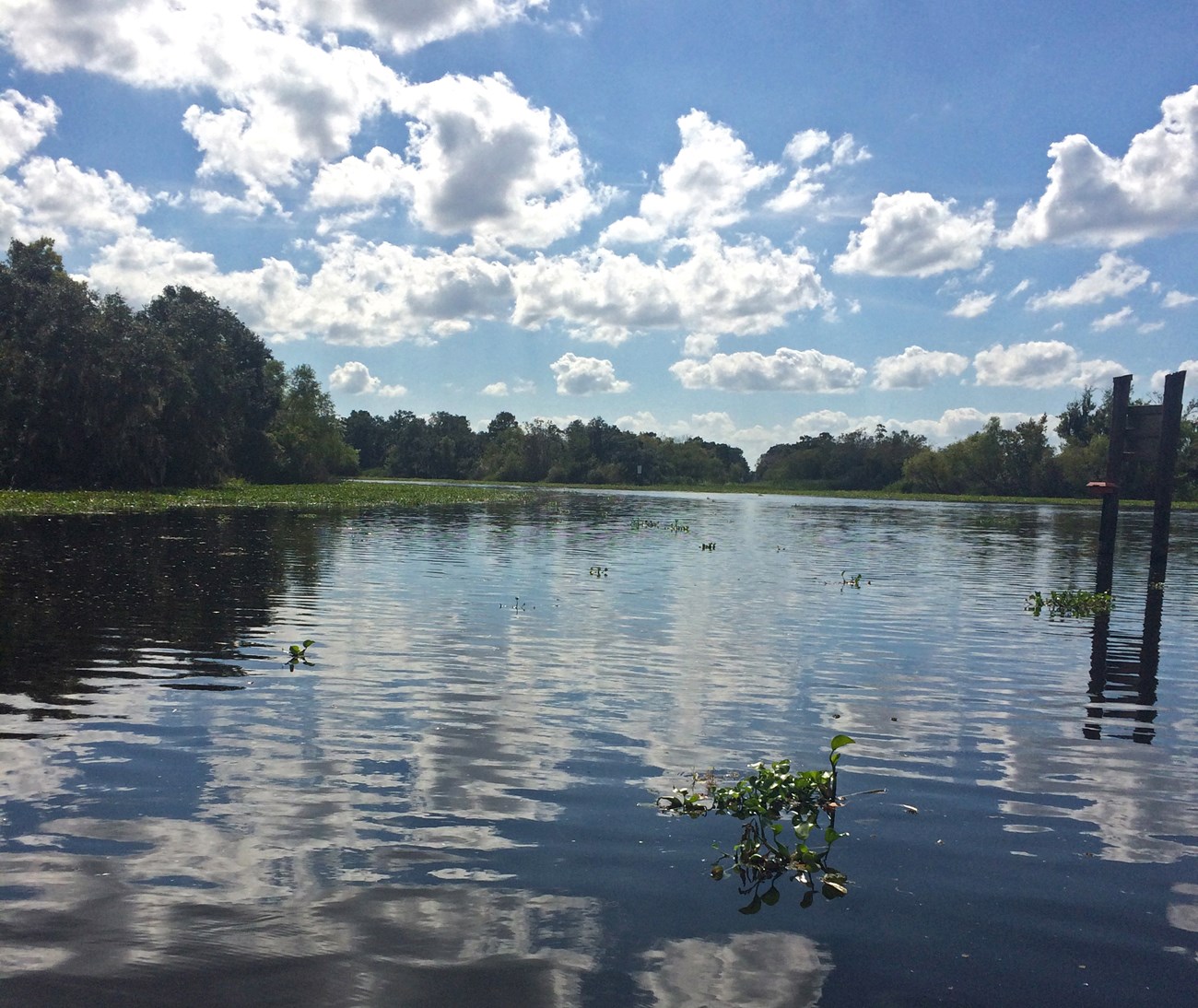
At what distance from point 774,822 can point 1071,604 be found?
56.3 ft

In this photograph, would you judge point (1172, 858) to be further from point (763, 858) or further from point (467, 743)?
point (467, 743)

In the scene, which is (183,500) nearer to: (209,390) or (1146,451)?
(209,390)

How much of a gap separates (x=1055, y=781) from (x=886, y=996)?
192 inches

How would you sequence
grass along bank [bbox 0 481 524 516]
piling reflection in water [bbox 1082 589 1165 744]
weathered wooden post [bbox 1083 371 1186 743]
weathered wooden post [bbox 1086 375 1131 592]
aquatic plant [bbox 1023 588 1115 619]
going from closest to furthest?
piling reflection in water [bbox 1082 589 1165 744]
aquatic plant [bbox 1023 588 1115 619]
weathered wooden post [bbox 1083 371 1186 743]
weathered wooden post [bbox 1086 375 1131 592]
grass along bank [bbox 0 481 524 516]

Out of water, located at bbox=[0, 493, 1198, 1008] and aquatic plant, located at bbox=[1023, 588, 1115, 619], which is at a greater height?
aquatic plant, located at bbox=[1023, 588, 1115, 619]

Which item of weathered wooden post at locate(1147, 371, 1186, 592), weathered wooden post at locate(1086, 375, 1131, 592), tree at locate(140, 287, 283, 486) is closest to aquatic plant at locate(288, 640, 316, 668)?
weathered wooden post at locate(1086, 375, 1131, 592)

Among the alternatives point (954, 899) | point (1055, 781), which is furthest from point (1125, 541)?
point (954, 899)

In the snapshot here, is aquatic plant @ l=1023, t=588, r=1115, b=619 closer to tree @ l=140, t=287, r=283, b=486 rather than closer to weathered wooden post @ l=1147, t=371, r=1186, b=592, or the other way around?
weathered wooden post @ l=1147, t=371, r=1186, b=592

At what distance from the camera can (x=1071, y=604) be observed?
22000 millimetres

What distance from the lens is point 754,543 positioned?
43.0 m

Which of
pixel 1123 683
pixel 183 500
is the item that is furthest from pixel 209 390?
pixel 1123 683

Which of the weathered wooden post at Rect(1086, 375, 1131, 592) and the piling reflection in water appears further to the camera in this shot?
the weathered wooden post at Rect(1086, 375, 1131, 592)

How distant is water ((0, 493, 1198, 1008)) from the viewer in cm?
550

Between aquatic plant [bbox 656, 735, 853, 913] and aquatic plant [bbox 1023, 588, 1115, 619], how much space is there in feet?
50.4
